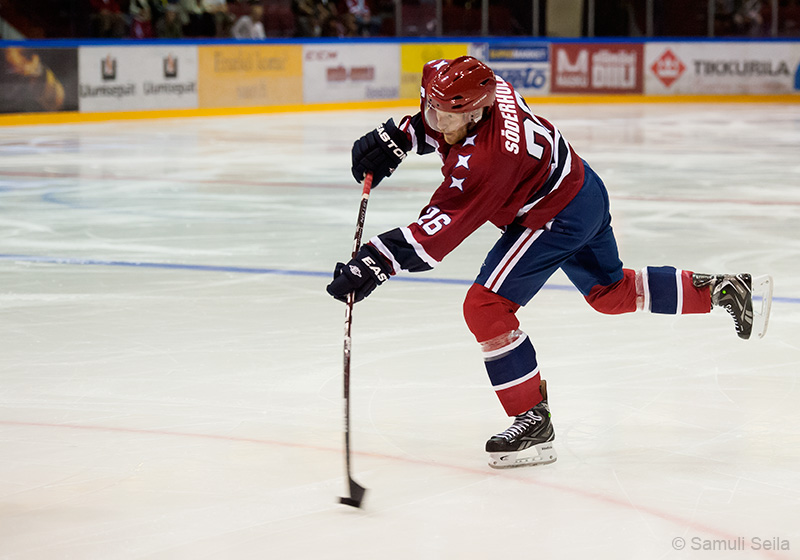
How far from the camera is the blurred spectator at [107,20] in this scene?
14391 millimetres

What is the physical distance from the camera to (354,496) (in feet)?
8.50

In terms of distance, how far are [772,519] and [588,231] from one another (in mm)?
845

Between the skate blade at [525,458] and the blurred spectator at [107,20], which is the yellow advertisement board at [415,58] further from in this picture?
the skate blade at [525,458]

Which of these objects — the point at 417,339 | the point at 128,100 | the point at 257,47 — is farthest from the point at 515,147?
the point at 257,47

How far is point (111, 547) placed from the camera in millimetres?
2338

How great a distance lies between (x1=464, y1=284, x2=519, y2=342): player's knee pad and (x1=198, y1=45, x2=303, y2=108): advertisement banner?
13.0 m

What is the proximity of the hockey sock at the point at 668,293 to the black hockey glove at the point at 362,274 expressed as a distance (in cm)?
90

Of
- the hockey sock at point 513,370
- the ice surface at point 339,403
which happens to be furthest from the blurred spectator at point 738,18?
the hockey sock at point 513,370

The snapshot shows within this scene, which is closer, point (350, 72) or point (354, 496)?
point (354, 496)

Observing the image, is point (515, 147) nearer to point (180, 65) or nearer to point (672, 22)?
point (180, 65)

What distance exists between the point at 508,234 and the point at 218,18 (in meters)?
13.3

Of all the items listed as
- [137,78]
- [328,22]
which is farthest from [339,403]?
[328,22]

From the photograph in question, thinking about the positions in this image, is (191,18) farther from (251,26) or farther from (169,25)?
(251,26)

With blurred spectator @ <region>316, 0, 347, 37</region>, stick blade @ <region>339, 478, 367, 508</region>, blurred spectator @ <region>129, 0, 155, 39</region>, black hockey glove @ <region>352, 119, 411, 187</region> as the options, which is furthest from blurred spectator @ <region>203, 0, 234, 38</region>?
stick blade @ <region>339, 478, 367, 508</region>
